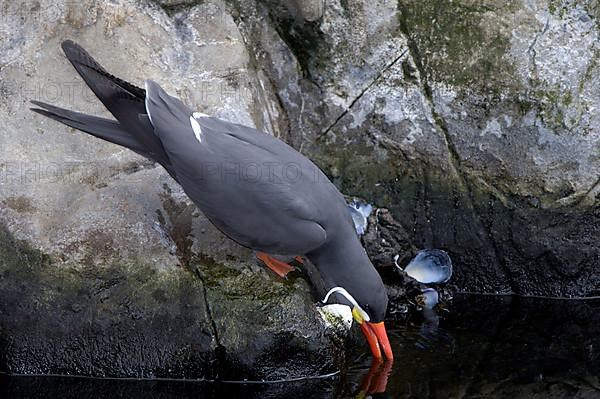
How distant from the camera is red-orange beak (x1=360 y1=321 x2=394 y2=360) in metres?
4.52

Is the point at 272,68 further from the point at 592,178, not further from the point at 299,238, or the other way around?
the point at 592,178

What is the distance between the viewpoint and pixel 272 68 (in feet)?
17.6

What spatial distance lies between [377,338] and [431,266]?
86cm

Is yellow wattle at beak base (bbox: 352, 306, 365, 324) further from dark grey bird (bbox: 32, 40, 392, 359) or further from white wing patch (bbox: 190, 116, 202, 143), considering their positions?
white wing patch (bbox: 190, 116, 202, 143)

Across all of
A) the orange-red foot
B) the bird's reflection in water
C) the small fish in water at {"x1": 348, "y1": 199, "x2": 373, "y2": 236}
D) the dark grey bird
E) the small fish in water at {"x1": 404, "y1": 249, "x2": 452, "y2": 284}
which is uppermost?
the dark grey bird

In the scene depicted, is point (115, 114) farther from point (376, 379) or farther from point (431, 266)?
point (431, 266)

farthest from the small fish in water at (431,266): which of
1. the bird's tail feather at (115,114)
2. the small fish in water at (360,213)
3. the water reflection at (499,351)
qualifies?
the bird's tail feather at (115,114)

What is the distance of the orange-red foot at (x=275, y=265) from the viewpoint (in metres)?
4.48

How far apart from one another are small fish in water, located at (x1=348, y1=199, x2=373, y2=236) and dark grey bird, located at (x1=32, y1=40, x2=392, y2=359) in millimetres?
645

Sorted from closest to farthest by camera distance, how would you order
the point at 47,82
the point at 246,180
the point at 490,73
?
the point at 246,180 → the point at 47,82 → the point at 490,73

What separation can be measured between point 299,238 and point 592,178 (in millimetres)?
1758

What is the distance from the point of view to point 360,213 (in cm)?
519

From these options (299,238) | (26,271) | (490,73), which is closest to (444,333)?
(299,238)

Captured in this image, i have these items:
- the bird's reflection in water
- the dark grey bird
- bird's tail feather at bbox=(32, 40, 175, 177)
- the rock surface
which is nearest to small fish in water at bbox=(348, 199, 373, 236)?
the rock surface
